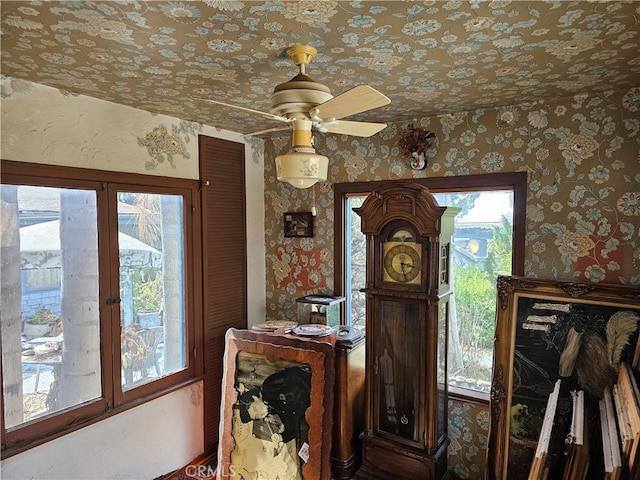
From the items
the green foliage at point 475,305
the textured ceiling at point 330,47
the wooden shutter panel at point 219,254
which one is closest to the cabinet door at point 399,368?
the green foliage at point 475,305

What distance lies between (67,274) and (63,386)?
0.63 m

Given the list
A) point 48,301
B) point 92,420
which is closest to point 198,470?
point 92,420

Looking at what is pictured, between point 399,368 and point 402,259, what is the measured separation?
0.64 metres

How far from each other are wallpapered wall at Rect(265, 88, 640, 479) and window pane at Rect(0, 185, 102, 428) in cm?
193

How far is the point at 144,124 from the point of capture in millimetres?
2598

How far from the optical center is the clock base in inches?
89.1

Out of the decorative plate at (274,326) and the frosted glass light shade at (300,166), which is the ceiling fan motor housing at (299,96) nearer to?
the frosted glass light shade at (300,166)

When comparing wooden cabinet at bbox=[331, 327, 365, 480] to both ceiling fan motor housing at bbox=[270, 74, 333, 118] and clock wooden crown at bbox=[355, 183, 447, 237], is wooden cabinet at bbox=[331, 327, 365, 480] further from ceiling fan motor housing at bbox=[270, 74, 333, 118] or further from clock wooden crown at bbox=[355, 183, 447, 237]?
ceiling fan motor housing at bbox=[270, 74, 333, 118]

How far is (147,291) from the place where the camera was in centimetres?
271

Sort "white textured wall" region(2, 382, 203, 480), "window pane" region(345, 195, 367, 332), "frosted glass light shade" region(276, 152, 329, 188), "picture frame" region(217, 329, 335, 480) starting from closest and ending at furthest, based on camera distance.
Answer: "frosted glass light shade" region(276, 152, 329, 188)
"white textured wall" region(2, 382, 203, 480)
"picture frame" region(217, 329, 335, 480)
"window pane" region(345, 195, 367, 332)

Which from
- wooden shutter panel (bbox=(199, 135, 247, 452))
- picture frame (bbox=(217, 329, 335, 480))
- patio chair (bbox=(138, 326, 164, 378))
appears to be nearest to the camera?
picture frame (bbox=(217, 329, 335, 480))

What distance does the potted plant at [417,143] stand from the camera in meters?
2.69

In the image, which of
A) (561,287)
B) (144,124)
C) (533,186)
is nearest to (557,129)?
(533,186)

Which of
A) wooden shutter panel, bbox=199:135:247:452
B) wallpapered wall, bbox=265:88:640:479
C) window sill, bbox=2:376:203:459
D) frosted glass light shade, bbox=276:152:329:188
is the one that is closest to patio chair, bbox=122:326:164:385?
window sill, bbox=2:376:203:459
